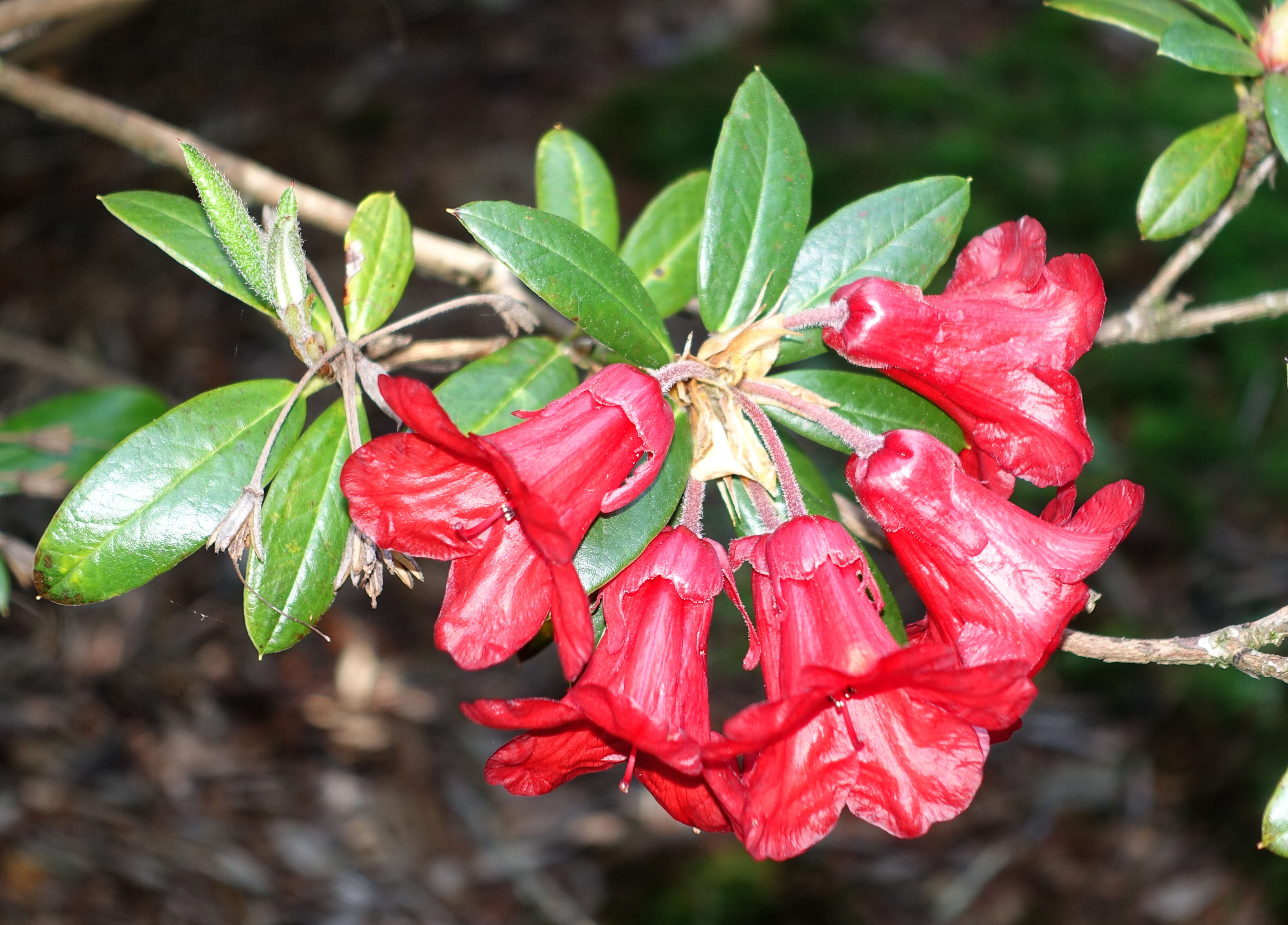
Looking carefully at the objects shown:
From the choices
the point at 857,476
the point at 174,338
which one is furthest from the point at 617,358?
the point at 174,338

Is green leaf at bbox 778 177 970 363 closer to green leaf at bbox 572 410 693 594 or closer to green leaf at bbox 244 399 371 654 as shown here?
green leaf at bbox 572 410 693 594

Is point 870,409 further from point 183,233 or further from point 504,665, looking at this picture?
point 504,665

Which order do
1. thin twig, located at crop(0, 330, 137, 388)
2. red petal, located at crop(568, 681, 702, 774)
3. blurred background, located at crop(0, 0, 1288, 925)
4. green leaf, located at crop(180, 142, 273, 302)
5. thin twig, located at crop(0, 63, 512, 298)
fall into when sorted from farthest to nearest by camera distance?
blurred background, located at crop(0, 0, 1288, 925)
thin twig, located at crop(0, 330, 137, 388)
thin twig, located at crop(0, 63, 512, 298)
green leaf, located at crop(180, 142, 273, 302)
red petal, located at crop(568, 681, 702, 774)

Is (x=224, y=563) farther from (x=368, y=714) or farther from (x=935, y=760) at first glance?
(x=935, y=760)

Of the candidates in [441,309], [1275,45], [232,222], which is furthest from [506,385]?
[1275,45]

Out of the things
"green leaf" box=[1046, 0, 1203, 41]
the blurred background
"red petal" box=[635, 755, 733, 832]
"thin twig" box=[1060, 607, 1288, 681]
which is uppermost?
"green leaf" box=[1046, 0, 1203, 41]

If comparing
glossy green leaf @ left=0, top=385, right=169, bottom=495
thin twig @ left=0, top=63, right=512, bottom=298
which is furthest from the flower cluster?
glossy green leaf @ left=0, top=385, right=169, bottom=495
